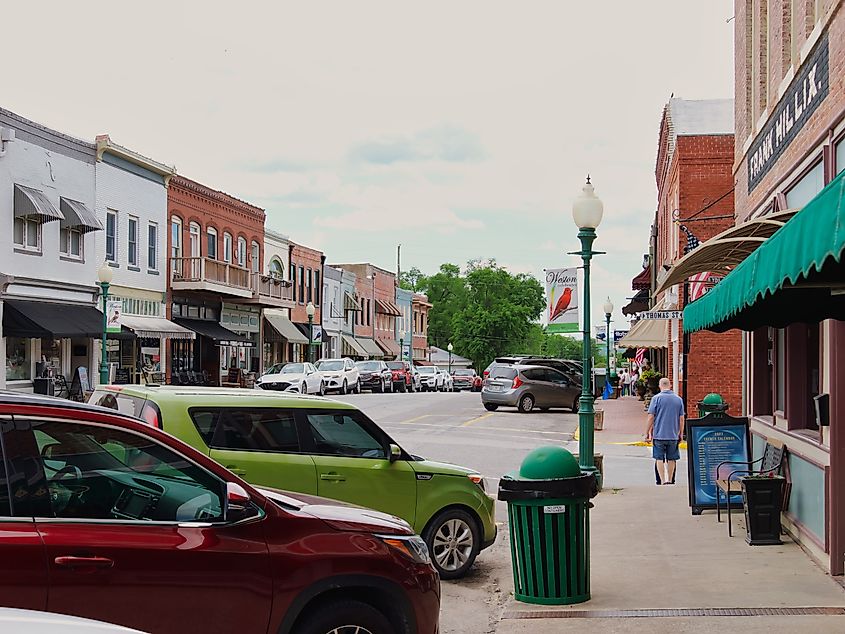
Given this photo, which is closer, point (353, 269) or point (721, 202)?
point (721, 202)

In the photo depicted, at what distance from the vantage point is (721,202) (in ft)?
83.6

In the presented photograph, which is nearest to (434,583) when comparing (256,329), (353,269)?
(256,329)

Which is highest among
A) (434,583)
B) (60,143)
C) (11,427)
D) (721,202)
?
(60,143)

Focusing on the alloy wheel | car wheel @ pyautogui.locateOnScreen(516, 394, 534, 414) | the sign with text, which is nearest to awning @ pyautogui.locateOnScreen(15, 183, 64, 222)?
car wheel @ pyautogui.locateOnScreen(516, 394, 534, 414)

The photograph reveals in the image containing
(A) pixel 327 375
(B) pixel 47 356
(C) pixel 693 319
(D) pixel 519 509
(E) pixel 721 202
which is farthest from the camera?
(A) pixel 327 375

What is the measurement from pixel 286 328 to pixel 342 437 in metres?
43.7

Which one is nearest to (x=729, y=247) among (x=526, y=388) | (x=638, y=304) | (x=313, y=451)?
(x=313, y=451)

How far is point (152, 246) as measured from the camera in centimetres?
3741

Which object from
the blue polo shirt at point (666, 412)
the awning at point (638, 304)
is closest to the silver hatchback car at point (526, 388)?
the awning at point (638, 304)

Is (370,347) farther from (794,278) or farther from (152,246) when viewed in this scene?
(794,278)

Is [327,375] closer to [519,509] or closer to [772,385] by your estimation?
[772,385]

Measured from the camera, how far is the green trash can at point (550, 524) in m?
7.63

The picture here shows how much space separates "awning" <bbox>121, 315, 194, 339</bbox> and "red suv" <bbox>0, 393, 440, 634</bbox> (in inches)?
1209

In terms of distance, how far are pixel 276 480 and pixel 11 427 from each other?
3783 millimetres
